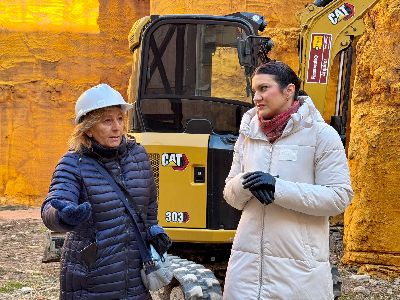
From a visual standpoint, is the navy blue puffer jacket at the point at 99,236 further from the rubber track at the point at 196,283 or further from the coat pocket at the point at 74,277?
the rubber track at the point at 196,283

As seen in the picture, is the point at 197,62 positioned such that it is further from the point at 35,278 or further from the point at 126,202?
the point at 126,202

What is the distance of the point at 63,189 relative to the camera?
3.13 metres

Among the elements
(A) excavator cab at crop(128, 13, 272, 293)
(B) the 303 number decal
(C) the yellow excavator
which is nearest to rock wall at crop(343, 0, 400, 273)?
(C) the yellow excavator

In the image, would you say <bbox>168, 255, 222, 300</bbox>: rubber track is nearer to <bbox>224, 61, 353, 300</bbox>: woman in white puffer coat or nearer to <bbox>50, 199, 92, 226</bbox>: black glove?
<bbox>224, 61, 353, 300</bbox>: woman in white puffer coat

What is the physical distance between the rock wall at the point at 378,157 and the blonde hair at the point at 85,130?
233 inches

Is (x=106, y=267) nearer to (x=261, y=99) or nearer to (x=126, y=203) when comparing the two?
(x=126, y=203)

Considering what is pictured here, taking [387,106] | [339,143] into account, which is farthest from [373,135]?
[339,143]

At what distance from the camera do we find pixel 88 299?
3.23 meters

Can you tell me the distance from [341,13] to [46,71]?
12892 mm

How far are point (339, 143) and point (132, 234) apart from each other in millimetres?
1008

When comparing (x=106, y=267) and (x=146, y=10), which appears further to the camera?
(x=146, y=10)

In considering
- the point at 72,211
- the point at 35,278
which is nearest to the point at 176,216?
the point at 35,278

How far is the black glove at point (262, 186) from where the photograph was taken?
3246mm

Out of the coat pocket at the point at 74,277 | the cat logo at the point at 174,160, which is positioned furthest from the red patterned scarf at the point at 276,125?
the cat logo at the point at 174,160
